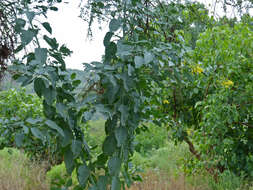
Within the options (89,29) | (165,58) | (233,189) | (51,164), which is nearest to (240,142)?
(233,189)

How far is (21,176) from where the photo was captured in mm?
3975

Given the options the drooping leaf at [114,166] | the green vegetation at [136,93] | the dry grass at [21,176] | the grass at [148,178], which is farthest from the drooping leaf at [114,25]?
the dry grass at [21,176]

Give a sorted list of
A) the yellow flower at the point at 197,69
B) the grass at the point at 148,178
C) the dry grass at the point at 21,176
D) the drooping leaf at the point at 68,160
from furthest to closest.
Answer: the dry grass at the point at 21,176, the grass at the point at 148,178, the yellow flower at the point at 197,69, the drooping leaf at the point at 68,160

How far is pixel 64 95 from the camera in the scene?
110 cm

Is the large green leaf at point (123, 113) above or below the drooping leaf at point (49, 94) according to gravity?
below

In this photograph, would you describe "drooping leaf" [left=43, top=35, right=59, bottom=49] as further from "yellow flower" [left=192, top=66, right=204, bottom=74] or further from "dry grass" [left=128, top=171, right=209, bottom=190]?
"dry grass" [left=128, top=171, right=209, bottom=190]

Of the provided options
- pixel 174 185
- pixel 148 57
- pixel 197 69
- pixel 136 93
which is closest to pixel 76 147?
pixel 136 93

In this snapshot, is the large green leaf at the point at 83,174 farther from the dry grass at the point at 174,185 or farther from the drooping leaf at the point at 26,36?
the dry grass at the point at 174,185

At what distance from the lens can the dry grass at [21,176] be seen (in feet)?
11.9

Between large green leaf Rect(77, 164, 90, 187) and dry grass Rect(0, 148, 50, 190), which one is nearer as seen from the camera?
large green leaf Rect(77, 164, 90, 187)

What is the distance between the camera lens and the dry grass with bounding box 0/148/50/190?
11.9 ft

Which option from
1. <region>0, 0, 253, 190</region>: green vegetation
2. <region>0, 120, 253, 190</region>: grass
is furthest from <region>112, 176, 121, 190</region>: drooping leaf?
<region>0, 120, 253, 190</region>: grass

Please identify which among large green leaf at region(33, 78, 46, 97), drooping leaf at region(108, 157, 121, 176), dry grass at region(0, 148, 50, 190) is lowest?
dry grass at region(0, 148, 50, 190)

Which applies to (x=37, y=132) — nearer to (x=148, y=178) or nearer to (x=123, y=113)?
(x=123, y=113)
